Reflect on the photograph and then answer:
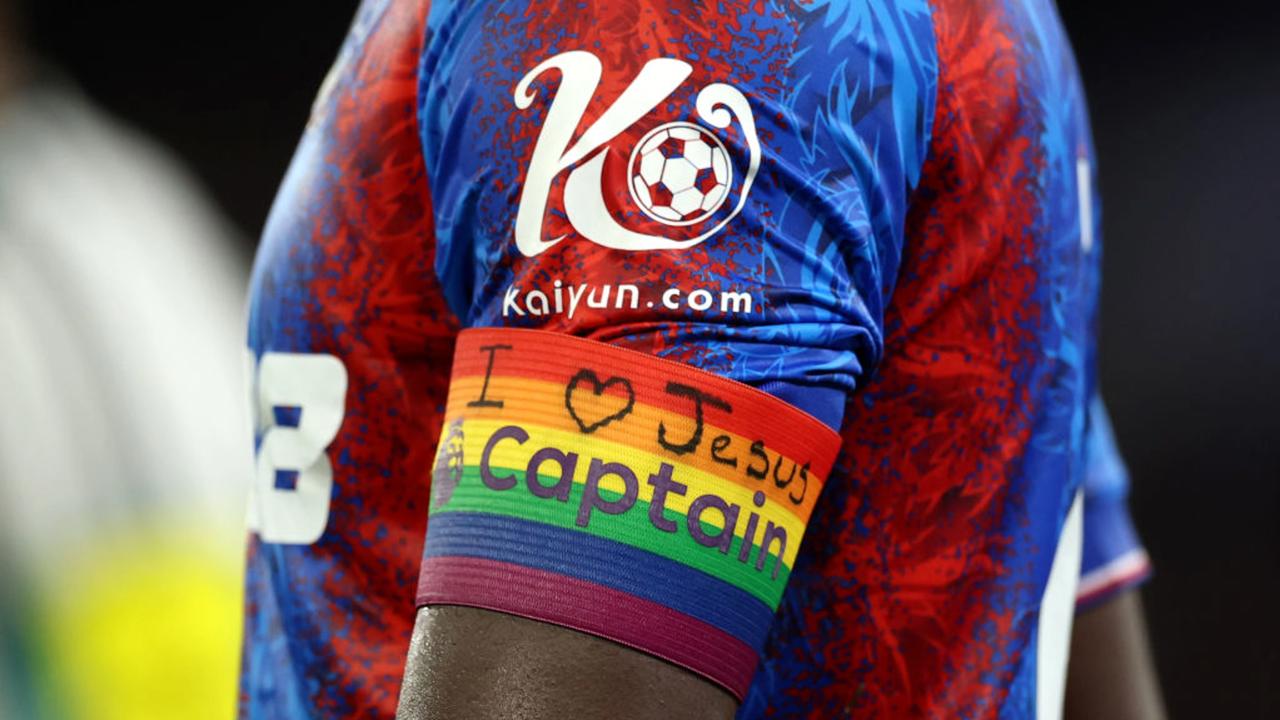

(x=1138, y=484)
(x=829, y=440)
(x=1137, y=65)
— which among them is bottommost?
(x=1138, y=484)

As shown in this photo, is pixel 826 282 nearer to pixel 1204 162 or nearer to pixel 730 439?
pixel 730 439

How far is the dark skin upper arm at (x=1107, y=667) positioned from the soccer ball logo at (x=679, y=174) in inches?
27.7

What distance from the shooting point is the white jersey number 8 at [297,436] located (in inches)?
29.6

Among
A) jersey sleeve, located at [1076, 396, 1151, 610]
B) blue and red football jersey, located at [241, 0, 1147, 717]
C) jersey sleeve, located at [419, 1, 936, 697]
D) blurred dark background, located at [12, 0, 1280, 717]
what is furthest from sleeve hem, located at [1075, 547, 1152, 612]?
blurred dark background, located at [12, 0, 1280, 717]

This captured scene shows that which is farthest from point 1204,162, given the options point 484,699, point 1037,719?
point 484,699

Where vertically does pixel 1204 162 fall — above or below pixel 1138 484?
above

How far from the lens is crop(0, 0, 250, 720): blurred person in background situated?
1.89 meters

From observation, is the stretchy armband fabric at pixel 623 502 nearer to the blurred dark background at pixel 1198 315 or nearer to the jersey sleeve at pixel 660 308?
the jersey sleeve at pixel 660 308

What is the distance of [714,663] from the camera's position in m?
0.56

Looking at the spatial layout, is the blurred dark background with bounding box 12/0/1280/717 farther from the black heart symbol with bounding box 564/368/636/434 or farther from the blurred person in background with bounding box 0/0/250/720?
the black heart symbol with bounding box 564/368/636/434

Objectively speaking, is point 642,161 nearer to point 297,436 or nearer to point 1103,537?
point 297,436

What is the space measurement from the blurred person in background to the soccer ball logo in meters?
1.53

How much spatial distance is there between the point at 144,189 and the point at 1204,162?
1.89m

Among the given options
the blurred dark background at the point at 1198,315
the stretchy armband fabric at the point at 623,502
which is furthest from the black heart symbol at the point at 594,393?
the blurred dark background at the point at 1198,315
